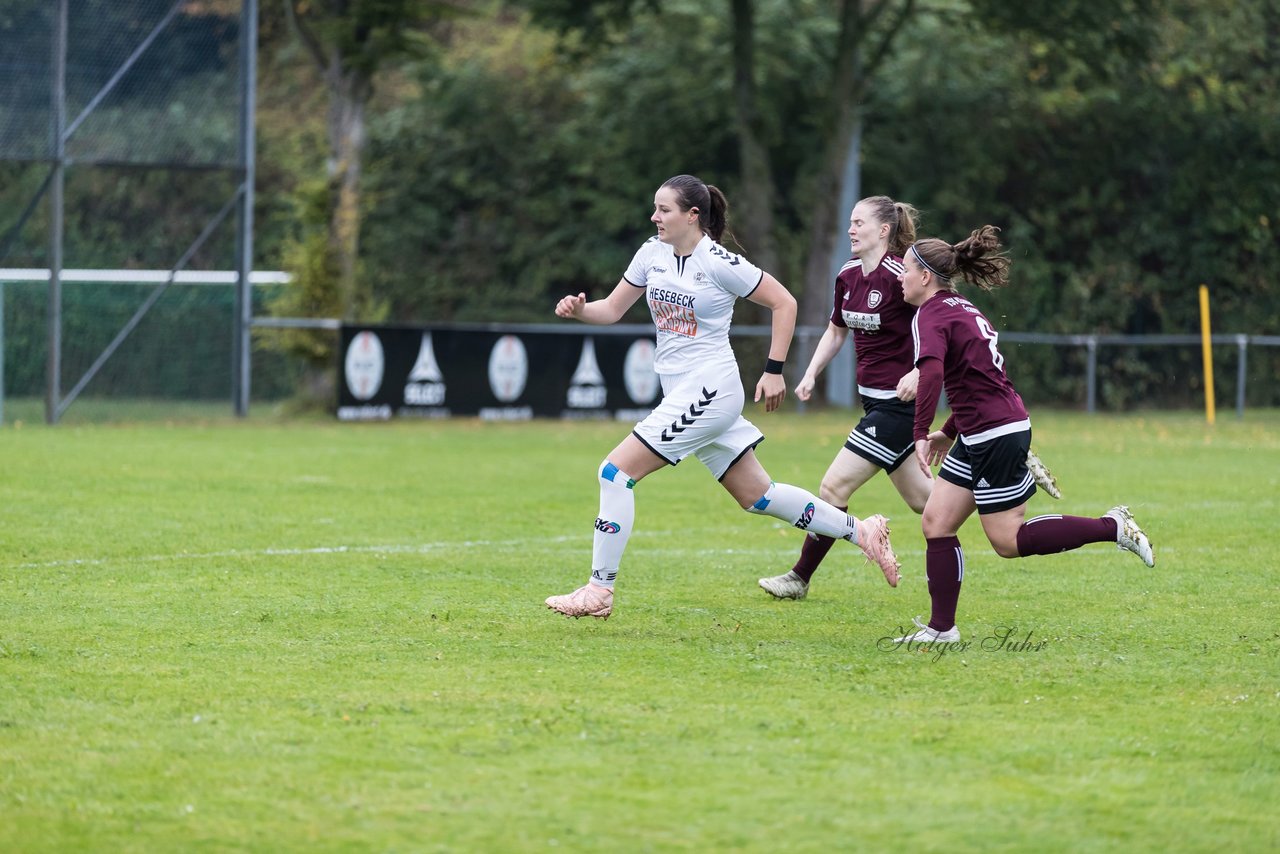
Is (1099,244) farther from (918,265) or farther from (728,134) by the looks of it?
(918,265)

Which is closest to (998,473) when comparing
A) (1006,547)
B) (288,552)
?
(1006,547)

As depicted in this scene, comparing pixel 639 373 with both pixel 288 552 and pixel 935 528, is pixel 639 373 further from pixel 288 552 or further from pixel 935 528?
pixel 935 528

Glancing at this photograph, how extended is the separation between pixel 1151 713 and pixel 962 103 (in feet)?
86.8

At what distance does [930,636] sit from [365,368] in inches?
662

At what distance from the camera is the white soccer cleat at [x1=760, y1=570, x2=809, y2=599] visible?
337 inches

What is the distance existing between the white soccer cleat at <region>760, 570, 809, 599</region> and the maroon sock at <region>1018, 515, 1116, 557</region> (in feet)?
5.15

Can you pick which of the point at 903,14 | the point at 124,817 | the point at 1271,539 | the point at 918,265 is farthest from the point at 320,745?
the point at 903,14

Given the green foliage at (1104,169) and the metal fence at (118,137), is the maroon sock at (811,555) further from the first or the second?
the green foliage at (1104,169)

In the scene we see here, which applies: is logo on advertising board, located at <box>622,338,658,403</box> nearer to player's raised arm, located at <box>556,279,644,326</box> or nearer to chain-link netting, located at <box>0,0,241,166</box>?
chain-link netting, located at <box>0,0,241,166</box>

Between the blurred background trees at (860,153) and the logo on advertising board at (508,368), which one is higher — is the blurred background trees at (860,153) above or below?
above

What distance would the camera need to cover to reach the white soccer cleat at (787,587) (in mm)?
8570

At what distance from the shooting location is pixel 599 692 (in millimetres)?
6039

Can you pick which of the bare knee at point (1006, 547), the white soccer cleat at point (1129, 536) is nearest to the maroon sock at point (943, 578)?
the bare knee at point (1006, 547)

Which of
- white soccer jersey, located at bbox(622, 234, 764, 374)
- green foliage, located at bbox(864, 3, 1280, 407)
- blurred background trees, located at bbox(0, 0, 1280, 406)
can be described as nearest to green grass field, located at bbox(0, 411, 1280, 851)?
white soccer jersey, located at bbox(622, 234, 764, 374)
